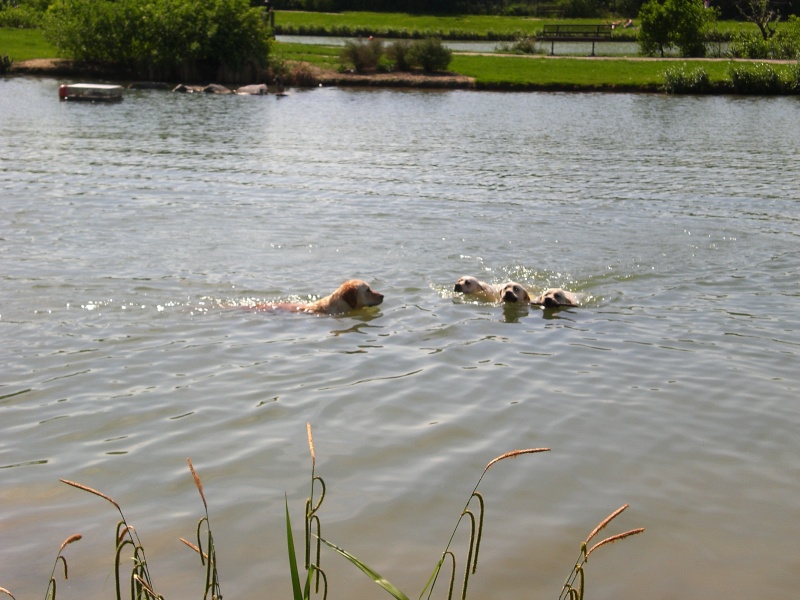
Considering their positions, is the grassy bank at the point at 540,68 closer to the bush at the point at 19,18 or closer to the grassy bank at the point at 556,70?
the grassy bank at the point at 556,70

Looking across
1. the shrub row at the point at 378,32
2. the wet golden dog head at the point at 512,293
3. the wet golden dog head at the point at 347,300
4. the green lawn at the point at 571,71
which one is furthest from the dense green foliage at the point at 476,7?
the wet golden dog head at the point at 347,300

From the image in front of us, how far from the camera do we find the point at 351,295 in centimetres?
1139

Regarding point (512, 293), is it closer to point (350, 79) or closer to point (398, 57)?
point (350, 79)

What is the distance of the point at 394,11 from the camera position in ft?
319

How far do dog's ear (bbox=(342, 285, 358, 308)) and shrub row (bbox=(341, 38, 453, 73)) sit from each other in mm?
43067

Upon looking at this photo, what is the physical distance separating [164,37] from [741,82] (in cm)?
3019

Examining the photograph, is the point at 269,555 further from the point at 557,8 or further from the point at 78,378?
the point at 557,8

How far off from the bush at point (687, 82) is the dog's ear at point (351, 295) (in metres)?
37.6

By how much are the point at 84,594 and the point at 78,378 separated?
152 inches

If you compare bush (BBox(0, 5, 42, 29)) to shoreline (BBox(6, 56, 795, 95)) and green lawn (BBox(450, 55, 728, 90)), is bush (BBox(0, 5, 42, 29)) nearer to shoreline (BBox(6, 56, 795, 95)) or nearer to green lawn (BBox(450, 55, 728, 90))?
shoreline (BBox(6, 56, 795, 95))

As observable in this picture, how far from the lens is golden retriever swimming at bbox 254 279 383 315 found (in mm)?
11375

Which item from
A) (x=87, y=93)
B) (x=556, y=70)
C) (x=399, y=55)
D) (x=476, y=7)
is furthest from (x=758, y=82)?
(x=476, y=7)

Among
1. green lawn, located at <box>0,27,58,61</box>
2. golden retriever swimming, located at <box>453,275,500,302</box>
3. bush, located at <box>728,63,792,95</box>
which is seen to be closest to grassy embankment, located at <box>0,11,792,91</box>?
green lawn, located at <box>0,27,58,61</box>

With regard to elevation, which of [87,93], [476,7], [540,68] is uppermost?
[476,7]
